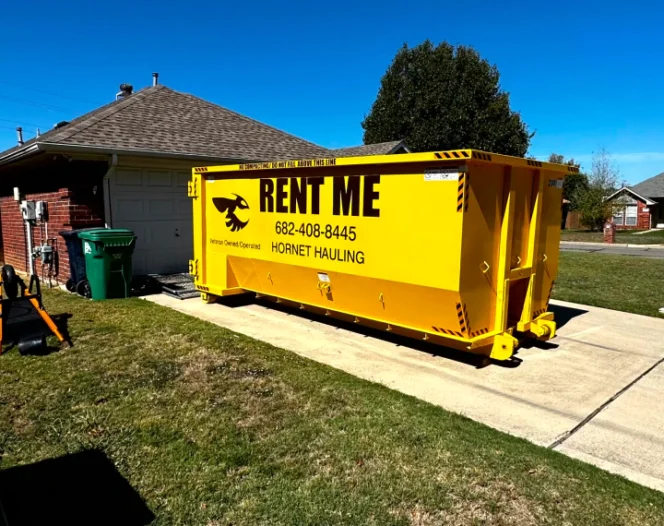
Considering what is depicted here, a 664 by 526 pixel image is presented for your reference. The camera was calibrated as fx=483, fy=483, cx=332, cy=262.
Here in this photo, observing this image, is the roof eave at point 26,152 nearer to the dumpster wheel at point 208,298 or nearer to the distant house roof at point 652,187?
the dumpster wheel at point 208,298

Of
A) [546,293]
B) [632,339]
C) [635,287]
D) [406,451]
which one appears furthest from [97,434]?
[635,287]

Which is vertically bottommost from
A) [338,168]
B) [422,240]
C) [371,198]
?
[422,240]

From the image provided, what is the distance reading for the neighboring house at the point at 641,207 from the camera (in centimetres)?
4241

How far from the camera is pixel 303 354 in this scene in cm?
602

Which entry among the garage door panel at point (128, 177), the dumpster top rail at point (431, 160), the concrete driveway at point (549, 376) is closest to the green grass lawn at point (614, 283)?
the concrete driveway at point (549, 376)

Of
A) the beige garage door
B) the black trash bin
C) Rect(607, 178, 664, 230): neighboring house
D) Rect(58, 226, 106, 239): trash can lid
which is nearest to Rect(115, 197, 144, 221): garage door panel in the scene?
the beige garage door

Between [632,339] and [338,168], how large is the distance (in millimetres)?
4790

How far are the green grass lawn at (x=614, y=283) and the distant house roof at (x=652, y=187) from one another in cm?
3092

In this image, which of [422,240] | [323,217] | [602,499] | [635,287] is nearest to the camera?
[602,499]

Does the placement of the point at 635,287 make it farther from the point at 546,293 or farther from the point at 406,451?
the point at 406,451

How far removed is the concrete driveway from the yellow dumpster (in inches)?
13.5

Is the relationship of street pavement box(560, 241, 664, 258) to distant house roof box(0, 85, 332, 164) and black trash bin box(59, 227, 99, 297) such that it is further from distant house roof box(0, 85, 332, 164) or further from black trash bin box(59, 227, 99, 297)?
black trash bin box(59, 227, 99, 297)

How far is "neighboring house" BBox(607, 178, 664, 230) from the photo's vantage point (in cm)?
4241

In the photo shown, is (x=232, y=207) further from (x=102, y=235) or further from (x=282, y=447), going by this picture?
(x=282, y=447)
